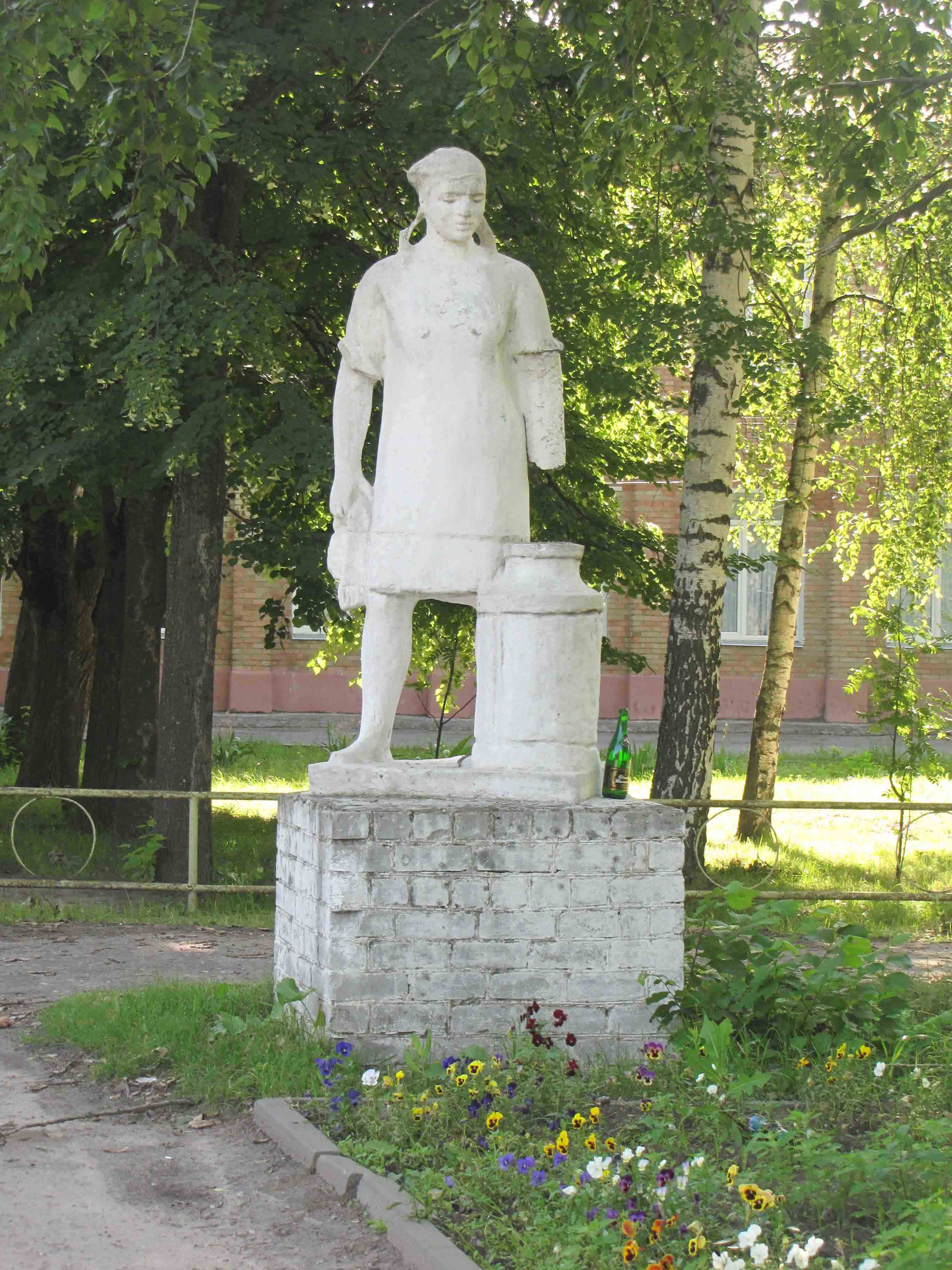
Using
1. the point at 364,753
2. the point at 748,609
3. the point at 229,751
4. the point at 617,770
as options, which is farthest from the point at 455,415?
the point at 748,609

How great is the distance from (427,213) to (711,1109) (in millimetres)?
3311

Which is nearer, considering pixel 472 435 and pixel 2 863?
pixel 472 435

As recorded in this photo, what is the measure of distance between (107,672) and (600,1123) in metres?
9.89

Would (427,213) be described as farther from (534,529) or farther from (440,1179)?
(534,529)

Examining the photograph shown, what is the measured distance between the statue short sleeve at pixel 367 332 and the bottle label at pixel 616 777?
5.63 feet

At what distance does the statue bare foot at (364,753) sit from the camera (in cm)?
584

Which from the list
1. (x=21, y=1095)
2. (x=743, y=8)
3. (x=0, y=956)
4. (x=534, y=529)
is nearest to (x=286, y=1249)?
(x=21, y=1095)

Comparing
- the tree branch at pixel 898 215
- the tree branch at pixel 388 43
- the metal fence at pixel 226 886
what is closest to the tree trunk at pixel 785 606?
the tree branch at pixel 898 215

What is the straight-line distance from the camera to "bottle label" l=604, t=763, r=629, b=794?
5.79 m

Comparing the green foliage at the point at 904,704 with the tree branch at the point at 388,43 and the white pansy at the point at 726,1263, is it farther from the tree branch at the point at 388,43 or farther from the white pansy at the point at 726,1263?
the white pansy at the point at 726,1263

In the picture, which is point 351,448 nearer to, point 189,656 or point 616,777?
point 616,777

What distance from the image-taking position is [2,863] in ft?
40.1

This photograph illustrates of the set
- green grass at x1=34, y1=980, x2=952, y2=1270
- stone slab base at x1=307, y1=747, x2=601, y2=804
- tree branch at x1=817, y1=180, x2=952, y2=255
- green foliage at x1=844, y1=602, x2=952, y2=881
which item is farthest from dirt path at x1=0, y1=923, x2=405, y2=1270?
green foliage at x1=844, y1=602, x2=952, y2=881

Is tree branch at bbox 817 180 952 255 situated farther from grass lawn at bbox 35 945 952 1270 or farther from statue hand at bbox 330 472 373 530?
grass lawn at bbox 35 945 952 1270
